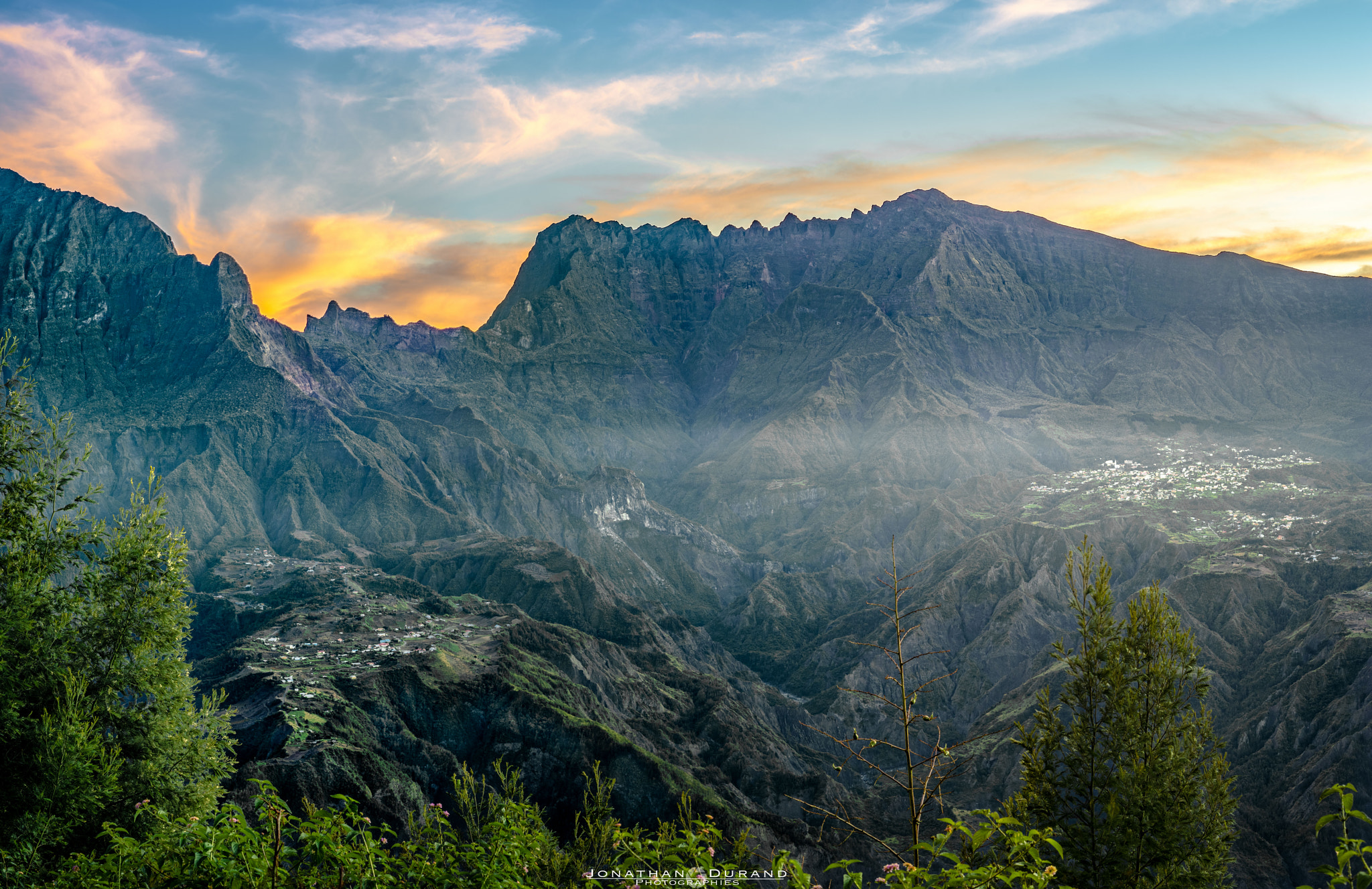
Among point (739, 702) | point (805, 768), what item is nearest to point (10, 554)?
point (805, 768)

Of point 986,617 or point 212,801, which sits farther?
point 986,617

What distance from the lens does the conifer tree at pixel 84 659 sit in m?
15.4

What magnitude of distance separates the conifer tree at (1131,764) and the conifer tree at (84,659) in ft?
64.5

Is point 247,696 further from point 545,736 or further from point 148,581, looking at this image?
point 148,581

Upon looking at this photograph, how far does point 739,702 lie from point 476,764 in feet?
241

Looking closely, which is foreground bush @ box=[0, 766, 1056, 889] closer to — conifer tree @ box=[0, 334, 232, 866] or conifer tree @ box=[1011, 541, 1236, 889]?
conifer tree @ box=[0, 334, 232, 866]

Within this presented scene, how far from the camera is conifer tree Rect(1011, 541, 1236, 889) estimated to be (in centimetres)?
1792

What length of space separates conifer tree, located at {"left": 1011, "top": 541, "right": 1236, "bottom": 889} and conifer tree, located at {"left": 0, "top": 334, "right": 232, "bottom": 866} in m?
19.7

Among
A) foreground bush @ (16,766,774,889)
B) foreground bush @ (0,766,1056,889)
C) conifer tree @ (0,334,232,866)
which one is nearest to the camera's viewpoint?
foreground bush @ (0,766,1056,889)

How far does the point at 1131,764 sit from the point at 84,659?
80.2 ft

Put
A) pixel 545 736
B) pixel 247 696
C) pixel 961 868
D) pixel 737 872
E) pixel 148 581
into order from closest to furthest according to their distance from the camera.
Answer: pixel 961 868
pixel 737 872
pixel 148 581
pixel 247 696
pixel 545 736

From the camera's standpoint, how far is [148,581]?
18531mm

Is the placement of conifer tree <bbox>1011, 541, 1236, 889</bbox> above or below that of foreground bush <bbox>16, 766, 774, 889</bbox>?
below

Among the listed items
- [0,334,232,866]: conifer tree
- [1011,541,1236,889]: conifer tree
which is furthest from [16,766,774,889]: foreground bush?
[1011,541,1236,889]: conifer tree
